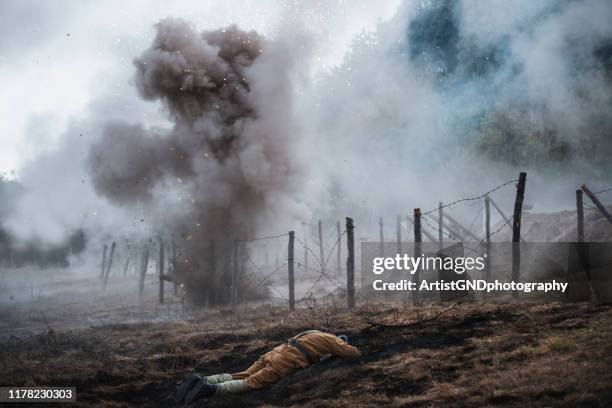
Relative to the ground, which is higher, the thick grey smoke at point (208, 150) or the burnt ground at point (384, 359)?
the thick grey smoke at point (208, 150)

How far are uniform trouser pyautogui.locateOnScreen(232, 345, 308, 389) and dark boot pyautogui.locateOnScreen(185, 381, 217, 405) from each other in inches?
28.3

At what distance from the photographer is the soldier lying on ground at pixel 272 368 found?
822 cm

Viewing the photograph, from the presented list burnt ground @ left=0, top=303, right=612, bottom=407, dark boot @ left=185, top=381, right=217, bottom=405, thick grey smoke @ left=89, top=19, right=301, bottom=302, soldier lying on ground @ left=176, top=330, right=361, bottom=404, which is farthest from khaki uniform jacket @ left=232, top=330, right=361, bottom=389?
thick grey smoke @ left=89, top=19, right=301, bottom=302

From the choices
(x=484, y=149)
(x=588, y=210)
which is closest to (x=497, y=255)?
Answer: (x=588, y=210)

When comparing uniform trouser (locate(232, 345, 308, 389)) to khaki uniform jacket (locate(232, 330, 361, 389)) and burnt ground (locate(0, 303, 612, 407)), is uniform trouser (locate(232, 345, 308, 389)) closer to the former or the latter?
khaki uniform jacket (locate(232, 330, 361, 389))

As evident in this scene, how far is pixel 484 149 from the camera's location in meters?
43.8

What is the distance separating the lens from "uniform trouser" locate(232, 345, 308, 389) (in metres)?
8.55

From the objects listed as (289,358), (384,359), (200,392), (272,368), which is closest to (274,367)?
(272,368)

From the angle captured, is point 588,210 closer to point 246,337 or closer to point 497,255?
point 497,255

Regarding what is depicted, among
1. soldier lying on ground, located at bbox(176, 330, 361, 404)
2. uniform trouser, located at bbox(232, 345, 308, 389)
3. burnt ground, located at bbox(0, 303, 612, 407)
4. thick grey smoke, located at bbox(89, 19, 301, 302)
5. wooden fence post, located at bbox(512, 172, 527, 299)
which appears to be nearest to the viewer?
burnt ground, located at bbox(0, 303, 612, 407)

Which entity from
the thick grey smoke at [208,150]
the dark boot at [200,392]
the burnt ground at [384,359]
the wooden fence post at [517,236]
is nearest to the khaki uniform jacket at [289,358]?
the burnt ground at [384,359]

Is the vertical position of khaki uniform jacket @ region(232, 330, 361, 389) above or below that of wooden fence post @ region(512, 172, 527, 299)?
below

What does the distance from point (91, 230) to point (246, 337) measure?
5421cm

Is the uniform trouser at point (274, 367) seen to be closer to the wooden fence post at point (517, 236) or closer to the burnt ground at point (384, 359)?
the burnt ground at point (384, 359)
